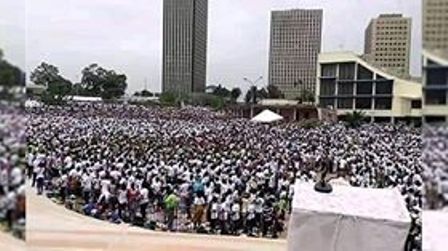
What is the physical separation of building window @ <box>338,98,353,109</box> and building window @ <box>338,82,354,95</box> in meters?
0.15

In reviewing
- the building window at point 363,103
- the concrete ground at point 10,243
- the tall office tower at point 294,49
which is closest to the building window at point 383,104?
the building window at point 363,103

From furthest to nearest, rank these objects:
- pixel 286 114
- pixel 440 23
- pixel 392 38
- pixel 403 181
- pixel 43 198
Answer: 1. pixel 286 114
2. pixel 403 181
3. pixel 43 198
4. pixel 392 38
5. pixel 440 23

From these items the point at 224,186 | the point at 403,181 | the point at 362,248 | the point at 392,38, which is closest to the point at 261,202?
the point at 224,186

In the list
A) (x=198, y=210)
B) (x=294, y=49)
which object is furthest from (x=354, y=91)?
(x=198, y=210)

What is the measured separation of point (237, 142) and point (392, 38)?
18.1 ft

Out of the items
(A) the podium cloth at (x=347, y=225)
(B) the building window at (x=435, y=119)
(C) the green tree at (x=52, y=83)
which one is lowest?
(A) the podium cloth at (x=347, y=225)

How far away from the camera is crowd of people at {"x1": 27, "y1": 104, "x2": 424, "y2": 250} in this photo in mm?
7023

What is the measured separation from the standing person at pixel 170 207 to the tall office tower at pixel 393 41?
106 inches

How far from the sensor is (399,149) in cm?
848

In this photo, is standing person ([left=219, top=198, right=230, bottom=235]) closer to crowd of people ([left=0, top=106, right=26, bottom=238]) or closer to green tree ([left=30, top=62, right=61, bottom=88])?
green tree ([left=30, top=62, right=61, bottom=88])

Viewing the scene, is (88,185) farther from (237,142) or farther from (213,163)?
(237,142)

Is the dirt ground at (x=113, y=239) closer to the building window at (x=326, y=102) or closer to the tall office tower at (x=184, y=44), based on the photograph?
the tall office tower at (x=184, y=44)

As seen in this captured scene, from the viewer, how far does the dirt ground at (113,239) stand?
197 inches

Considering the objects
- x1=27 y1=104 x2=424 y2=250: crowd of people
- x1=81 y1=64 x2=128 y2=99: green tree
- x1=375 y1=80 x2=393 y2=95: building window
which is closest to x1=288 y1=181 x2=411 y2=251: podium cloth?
x1=27 y1=104 x2=424 y2=250: crowd of people
